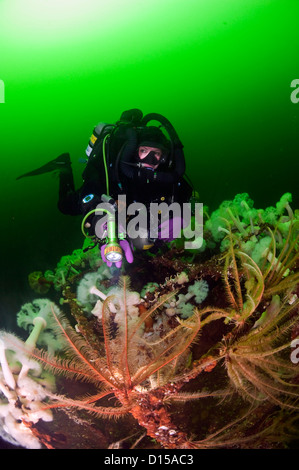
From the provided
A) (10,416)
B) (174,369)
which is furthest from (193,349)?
(10,416)

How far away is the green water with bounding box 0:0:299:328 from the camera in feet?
78.9

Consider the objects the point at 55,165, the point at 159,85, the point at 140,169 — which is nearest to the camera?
the point at 140,169

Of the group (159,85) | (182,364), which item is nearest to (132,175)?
(182,364)

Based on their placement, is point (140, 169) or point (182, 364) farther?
point (140, 169)

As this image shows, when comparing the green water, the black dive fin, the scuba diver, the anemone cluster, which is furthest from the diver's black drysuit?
the green water

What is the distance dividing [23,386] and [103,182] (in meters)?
2.75

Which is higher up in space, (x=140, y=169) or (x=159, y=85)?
(x=159, y=85)

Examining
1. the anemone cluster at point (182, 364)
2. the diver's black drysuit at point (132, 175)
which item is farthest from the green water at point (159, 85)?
the anemone cluster at point (182, 364)

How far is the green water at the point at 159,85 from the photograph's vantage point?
2405cm

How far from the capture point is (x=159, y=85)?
143 ft

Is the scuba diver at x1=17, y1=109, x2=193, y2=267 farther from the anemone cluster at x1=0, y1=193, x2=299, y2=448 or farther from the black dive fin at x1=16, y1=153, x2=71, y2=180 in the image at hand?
the anemone cluster at x1=0, y1=193, x2=299, y2=448

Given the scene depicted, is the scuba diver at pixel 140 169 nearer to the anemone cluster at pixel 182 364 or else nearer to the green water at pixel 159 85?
the anemone cluster at pixel 182 364

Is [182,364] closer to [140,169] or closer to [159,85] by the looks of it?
[140,169]

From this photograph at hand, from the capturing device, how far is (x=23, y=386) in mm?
2174
